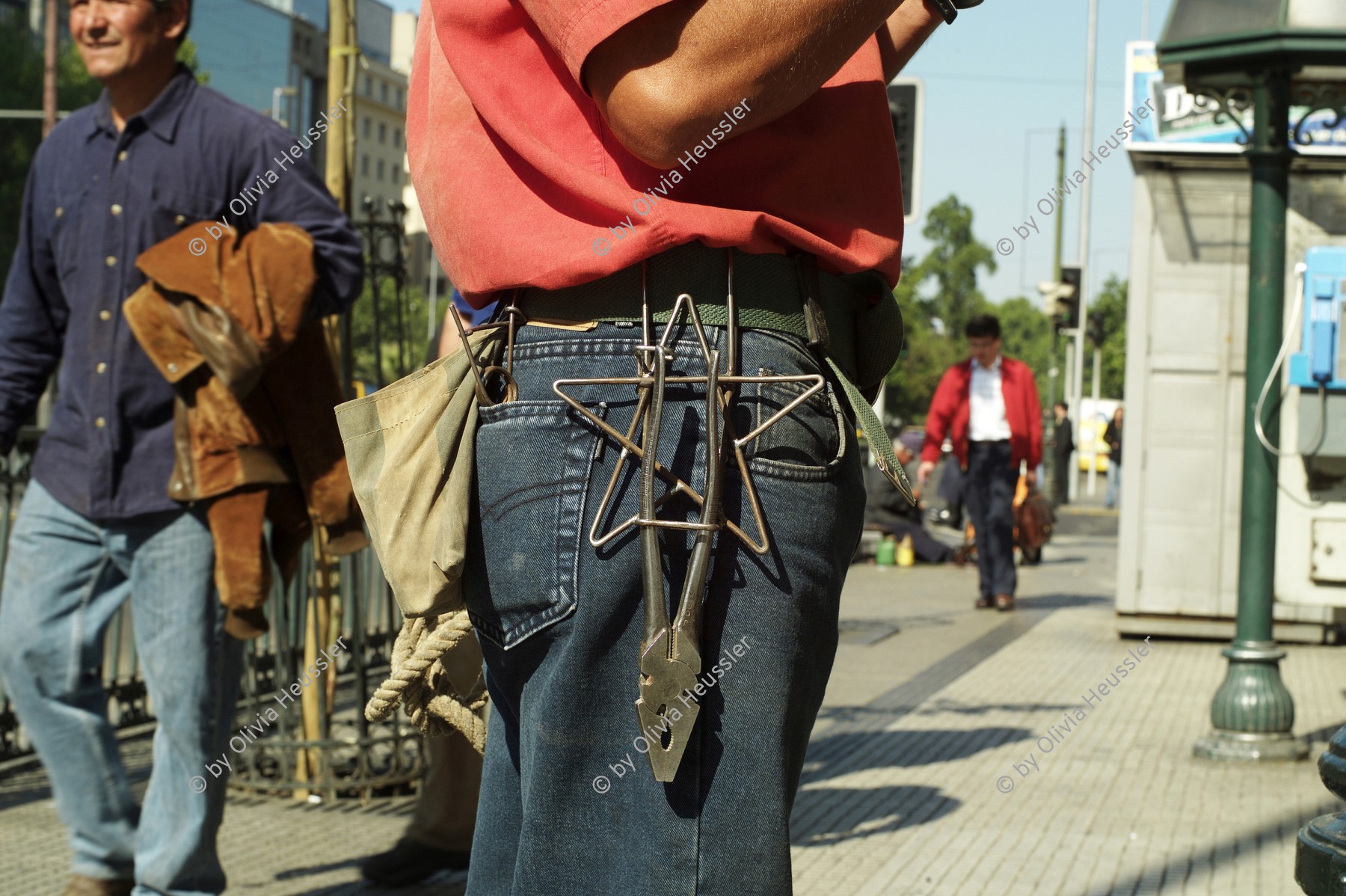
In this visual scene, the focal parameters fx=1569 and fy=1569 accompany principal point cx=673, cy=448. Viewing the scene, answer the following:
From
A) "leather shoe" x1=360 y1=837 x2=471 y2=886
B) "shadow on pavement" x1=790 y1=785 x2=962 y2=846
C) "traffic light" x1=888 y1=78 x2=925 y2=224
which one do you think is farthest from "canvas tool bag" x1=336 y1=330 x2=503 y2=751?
"traffic light" x1=888 y1=78 x2=925 y2=224

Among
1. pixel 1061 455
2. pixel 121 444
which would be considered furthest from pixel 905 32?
pixel 1061 455

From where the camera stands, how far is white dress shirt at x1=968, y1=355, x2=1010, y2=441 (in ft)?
37.7

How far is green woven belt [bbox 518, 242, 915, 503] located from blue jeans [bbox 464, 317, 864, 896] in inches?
1.3

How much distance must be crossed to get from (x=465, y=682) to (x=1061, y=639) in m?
8.00

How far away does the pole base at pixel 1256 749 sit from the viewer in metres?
6.05

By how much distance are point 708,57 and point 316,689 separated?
13.6ft

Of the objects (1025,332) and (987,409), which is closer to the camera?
→ (987,409)

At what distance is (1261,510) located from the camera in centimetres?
611

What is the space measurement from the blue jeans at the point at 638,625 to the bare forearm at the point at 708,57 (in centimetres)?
25

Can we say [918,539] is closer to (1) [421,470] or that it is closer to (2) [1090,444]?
(1) [421,470]

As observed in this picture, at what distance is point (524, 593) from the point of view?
1.69 m

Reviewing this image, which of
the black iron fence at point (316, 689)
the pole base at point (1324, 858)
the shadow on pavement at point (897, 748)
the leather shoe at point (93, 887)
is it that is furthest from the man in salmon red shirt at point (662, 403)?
the shadow on pavement at point (897, 748)

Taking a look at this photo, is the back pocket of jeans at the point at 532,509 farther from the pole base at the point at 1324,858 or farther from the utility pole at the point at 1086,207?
the utility pole at the point at 1086,207

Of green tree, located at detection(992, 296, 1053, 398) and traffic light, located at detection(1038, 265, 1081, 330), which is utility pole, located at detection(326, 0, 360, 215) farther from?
green tree, located at detection(992, 296, 1053, 398)
